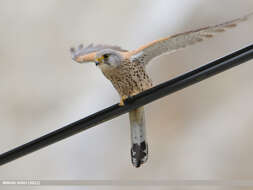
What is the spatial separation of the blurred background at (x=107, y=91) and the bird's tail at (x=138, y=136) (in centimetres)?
202

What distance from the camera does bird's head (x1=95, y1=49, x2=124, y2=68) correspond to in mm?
2713

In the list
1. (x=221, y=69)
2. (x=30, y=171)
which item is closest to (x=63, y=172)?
(x=30, y=171)

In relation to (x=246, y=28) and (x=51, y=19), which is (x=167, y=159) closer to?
(x=246, y=28)

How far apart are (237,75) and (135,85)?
3035 millimetres

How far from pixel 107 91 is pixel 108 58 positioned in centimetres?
224

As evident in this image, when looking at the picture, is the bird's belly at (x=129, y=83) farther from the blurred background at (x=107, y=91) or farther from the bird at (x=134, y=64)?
the blurred background at (x=107, y=91)

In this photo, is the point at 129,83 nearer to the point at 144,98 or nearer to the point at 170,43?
the point at 170,43

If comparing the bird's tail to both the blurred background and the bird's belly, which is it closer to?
the bird's belly

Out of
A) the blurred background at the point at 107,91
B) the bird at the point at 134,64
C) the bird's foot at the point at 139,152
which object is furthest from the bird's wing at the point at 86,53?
the blurred background at the point at 107,91

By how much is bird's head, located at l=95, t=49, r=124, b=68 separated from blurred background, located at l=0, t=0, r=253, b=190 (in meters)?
2.27

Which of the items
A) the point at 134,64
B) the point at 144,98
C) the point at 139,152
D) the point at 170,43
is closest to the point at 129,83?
the point at 134,64

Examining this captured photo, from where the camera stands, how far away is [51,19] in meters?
5.74

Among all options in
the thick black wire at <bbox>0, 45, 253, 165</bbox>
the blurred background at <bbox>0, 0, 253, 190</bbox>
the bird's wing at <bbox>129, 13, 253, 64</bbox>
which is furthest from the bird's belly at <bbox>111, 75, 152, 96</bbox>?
the blurred background at <bbox>0, 0, 253, 190</bbox>

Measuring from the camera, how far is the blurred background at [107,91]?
5.12 meters
